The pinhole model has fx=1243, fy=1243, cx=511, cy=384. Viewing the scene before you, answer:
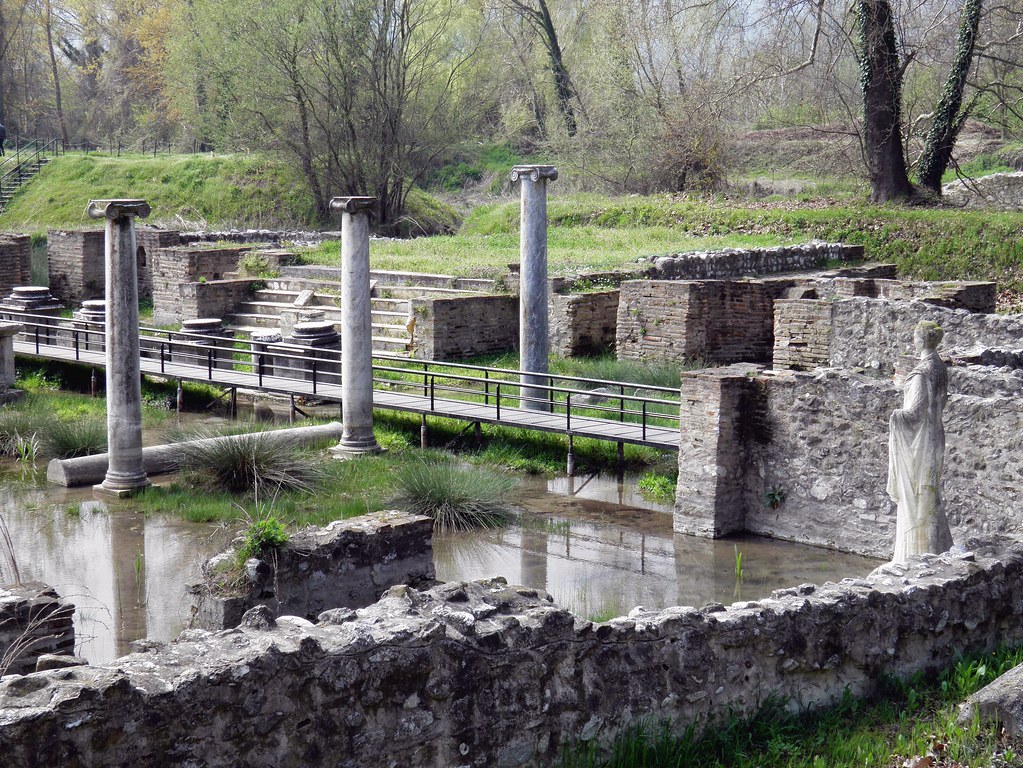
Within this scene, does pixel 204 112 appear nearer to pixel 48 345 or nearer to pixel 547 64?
pixel 547 64

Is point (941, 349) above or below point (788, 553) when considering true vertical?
above

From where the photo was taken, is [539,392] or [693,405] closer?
[693,405]

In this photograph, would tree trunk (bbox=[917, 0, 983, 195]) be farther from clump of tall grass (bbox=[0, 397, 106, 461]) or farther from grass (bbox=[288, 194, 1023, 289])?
clump of tall grass (bbox=[0, 397, 106, 461])

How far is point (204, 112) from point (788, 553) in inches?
1186

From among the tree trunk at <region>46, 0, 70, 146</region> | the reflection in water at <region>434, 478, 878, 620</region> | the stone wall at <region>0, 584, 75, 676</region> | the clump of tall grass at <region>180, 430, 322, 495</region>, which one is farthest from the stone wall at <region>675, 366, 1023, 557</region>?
the tree trunk at <region>46, 0, 70, 146</region>

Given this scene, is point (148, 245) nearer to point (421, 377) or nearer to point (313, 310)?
point (313, 310)

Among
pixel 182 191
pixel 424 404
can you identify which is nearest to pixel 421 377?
pixel 424 404

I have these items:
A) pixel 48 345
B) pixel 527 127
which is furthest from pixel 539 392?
A: pixel 527 127

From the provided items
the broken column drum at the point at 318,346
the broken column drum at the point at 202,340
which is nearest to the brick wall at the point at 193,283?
the broken column drum at the point at 202,340

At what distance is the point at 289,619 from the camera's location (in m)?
5.17

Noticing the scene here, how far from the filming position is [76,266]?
2661 centimetres

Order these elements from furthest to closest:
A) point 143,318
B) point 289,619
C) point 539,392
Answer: point 143,318
point 539,392
point 289,619

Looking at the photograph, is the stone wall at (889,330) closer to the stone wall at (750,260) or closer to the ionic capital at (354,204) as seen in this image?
the ionic capital at (354,204)

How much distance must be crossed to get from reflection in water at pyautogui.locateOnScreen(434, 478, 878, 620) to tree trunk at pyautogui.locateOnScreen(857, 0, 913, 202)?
639 inches
